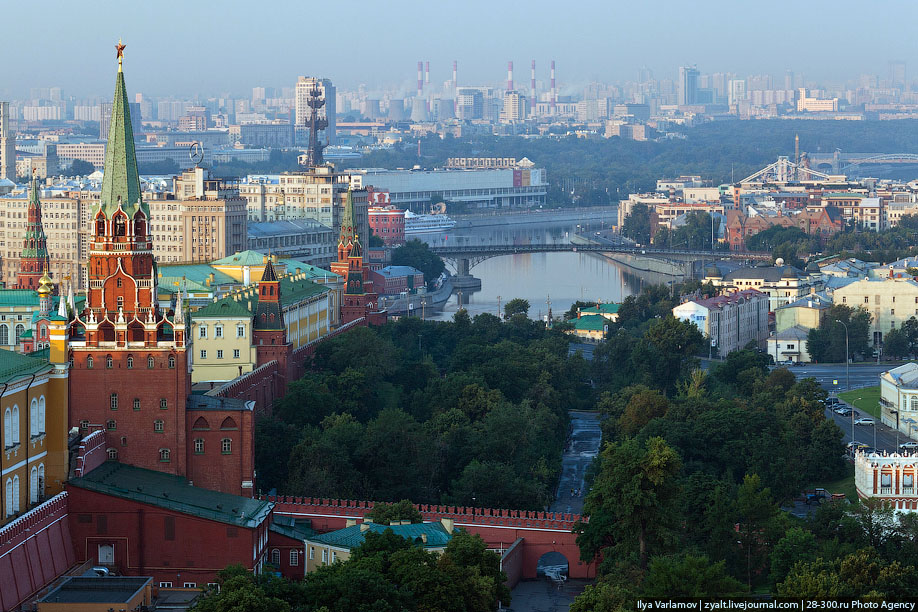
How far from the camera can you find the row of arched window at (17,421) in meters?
27.9

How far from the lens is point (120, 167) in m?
33.4

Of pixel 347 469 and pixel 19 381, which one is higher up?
pixel 19 381

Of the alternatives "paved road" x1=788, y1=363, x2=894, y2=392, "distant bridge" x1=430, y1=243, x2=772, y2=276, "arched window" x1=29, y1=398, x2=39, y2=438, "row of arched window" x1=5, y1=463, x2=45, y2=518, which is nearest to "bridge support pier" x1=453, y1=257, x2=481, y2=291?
"distant bridge" x1=430, y1=243, x2=772, y2=276

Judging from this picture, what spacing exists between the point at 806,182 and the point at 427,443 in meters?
113

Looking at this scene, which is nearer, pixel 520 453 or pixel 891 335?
pixel 520 453

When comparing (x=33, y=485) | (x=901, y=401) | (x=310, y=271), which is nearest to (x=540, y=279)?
(x=310, y=271)

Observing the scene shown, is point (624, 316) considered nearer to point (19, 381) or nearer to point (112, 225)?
point (112, 225)

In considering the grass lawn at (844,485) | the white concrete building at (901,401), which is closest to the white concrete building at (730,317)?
the white concrete building at (901,401)

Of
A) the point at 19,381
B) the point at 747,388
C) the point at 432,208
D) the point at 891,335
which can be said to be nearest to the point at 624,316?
the point at 891,335

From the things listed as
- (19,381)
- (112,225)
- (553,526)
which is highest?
(112,225)

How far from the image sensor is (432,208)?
444 feet

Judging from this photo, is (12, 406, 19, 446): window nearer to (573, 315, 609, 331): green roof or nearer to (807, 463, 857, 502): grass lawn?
(807, 463, 857, 502): grass lawn

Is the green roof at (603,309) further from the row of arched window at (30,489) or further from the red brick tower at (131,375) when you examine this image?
the row of arched window at (30,489)

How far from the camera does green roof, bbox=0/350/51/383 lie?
28203mm
